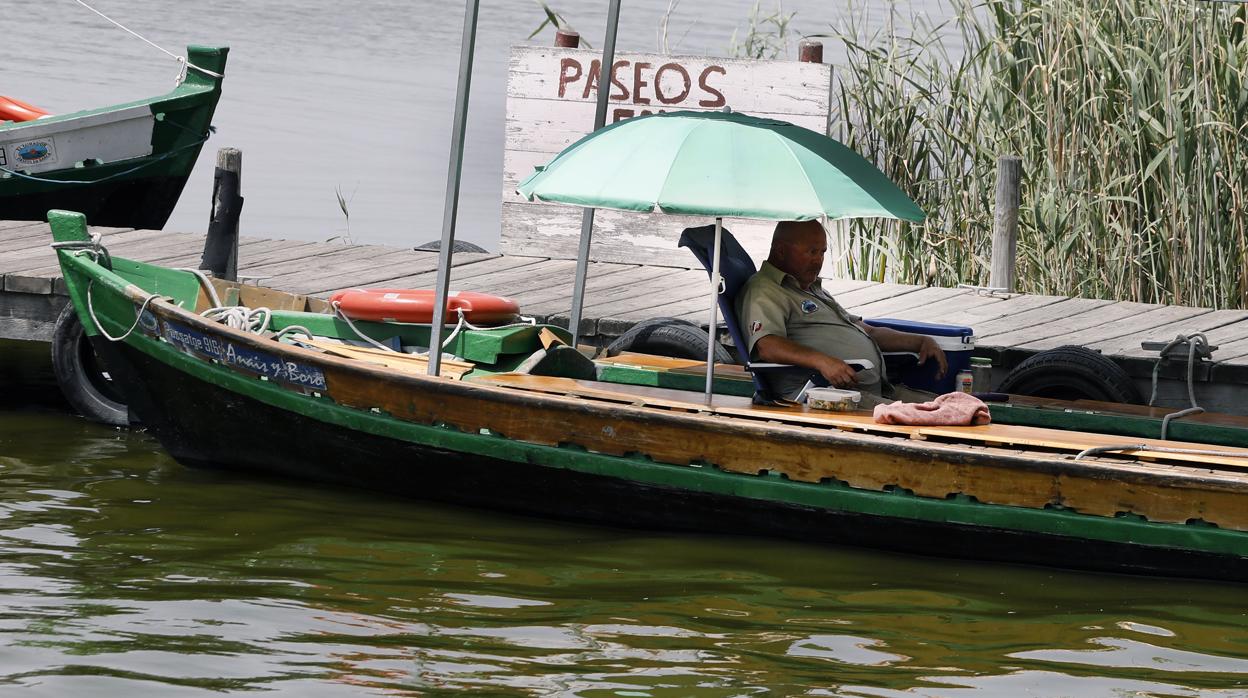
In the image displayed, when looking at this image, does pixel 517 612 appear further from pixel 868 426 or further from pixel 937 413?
pixel 937 413

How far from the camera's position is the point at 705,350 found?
9172 mm

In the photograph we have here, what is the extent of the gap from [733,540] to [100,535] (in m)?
2.59

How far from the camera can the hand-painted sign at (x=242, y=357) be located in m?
8.08

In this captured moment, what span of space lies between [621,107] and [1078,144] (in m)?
2.86

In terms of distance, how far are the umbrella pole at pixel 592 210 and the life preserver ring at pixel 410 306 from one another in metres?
0.46

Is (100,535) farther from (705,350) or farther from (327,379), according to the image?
(705,350)

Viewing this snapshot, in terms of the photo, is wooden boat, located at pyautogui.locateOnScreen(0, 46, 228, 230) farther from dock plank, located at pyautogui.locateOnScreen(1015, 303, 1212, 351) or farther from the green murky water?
dock plank, located at pyautogui.locateOnScreen(1015, 303, 1212, 351)

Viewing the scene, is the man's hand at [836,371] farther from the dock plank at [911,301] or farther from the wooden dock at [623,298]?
the dock plank at [911,301]

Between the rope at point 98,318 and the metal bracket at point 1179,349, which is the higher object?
the metal bracket at point 1179,349

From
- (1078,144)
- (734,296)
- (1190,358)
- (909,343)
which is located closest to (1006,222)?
(1078,144)

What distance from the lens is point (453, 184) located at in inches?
298

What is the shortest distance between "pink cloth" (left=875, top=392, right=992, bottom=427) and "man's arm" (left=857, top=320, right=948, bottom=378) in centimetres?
73

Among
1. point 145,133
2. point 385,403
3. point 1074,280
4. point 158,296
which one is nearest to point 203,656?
point 385,403

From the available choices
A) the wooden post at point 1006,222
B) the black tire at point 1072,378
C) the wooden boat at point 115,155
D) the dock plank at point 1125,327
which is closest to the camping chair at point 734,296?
the black tire at point 1072,378
